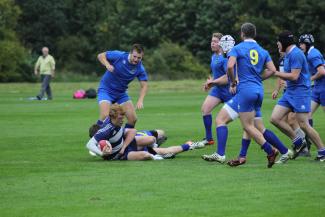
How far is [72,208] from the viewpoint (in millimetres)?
10453

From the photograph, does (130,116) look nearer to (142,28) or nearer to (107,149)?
(107,149)

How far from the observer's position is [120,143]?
50.9 ft

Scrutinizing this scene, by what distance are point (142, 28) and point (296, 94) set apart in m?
67.1

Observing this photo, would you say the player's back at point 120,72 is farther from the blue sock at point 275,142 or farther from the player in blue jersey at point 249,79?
the player in blue jersey at point 249,79

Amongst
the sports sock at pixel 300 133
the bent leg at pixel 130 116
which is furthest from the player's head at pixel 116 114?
the sports sock at pixel 300 133

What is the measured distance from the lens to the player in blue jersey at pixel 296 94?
14.9m

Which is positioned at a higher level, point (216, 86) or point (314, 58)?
point (314, 58)

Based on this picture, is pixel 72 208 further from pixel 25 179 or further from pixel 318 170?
pixel 318 170

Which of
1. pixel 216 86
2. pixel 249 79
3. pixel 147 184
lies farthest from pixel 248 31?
pixel 216 86

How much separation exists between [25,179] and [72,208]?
2.62 meters

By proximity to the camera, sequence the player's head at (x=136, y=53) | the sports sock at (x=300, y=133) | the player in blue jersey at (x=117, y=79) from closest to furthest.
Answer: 1. the sports sock at (x=300, y=133)
2. the player's head at (x=136, y=53)
3. the player in blue jersey at (x=117, y=79)

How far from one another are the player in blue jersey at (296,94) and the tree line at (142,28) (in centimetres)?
5147

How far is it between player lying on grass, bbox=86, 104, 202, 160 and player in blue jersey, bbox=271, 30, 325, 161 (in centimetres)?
163

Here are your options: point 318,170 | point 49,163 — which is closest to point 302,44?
point 318,170
